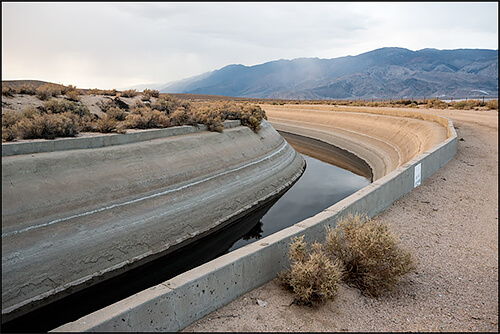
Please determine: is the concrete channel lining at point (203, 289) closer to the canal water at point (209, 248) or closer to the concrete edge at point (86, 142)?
the canal water at point (209, 248)

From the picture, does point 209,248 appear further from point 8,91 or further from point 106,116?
point 8,91

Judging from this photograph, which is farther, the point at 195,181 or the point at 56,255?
the point at 195,181

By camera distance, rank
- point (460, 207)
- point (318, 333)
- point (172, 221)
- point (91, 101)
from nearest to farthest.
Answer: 1. point (318, 333)
2. point (460, 207)
3. point (172, 221)
4. point (91, 101)

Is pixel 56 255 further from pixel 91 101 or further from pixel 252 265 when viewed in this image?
pixel 91 101

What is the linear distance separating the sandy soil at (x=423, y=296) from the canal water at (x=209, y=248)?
4891 mm

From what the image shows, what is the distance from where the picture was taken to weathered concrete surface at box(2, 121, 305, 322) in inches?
331

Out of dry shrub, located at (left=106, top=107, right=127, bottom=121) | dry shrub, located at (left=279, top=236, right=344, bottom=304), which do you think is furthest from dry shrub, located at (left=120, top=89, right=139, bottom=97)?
dry shrub, located at (left=279, top=236, right=344, bottom=304)

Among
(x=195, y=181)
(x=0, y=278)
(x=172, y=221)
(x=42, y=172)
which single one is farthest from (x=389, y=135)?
(x=0, y=278)

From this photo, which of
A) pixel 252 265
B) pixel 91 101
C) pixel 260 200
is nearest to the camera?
pixel 252 265

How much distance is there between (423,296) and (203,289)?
3.52 m

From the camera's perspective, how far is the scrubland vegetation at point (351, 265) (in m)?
5.47

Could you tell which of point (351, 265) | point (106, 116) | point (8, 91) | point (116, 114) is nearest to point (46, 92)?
point (8, 91)

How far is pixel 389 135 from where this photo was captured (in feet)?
88.6

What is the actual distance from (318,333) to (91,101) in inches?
729
